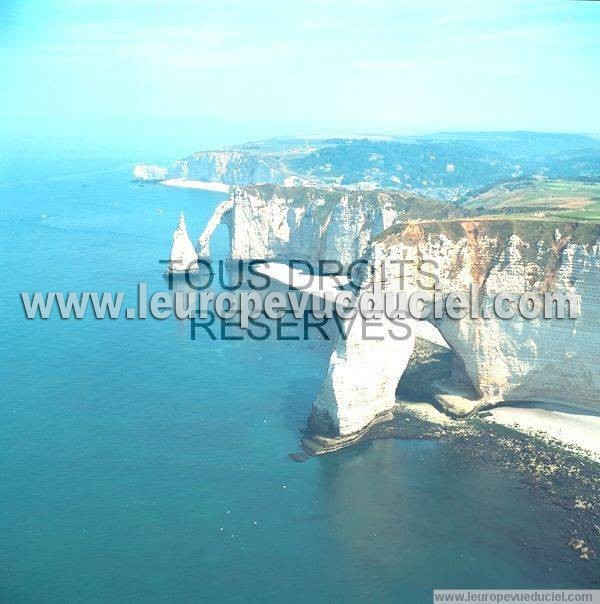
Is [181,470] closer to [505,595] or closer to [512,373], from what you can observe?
[505,595]

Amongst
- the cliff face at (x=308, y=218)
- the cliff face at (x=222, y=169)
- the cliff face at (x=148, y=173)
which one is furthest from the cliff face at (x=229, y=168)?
the cliff face at (x=308, y=218)

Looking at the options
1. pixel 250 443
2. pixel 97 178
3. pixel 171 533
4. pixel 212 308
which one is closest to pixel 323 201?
pixel 212 308

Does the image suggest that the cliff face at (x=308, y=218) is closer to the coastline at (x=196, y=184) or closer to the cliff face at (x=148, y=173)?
the coastline at (x=196, y=184)

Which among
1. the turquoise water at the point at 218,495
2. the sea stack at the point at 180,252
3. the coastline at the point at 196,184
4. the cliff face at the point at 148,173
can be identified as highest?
the cliff face at the point at 148,173

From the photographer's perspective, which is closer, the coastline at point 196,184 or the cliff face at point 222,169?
the cliff face at point 222,169

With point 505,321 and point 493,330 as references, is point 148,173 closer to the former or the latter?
Answer: point 493,330

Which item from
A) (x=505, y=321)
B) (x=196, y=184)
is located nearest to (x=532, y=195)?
(x=505, y=321)

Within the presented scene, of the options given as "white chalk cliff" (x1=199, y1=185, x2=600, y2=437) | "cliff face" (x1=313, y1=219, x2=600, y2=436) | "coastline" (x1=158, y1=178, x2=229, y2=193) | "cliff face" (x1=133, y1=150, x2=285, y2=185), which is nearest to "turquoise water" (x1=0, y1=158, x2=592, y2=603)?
"white chalk cliff" (x1=199, y1=185, x2=600, y2=437)
